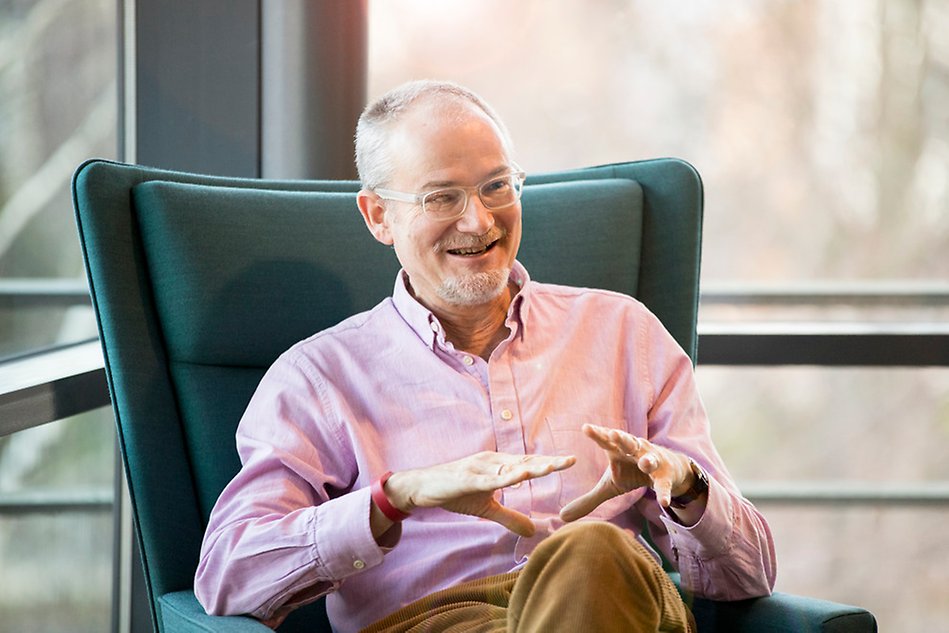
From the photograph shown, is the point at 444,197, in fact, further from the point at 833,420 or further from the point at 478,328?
the point at 833,420

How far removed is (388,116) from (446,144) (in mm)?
120

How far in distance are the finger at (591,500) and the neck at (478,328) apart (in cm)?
33

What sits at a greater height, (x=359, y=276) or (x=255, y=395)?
(x=359, y=276)

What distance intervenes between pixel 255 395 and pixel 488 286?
0.39 m

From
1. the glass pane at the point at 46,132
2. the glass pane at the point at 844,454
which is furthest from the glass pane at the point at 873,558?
the glass pane at the point at 46,132

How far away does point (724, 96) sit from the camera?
2.68 meters

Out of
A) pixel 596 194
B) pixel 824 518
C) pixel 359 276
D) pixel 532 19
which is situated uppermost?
pixel 532 19

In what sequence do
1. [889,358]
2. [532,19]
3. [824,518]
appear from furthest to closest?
[824,518] → [532,19] → [889,358]

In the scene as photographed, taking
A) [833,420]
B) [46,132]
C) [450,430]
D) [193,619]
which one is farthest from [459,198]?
[833,420]

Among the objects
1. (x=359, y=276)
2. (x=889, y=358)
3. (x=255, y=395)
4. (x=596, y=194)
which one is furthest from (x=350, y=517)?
(x=889, y=358)

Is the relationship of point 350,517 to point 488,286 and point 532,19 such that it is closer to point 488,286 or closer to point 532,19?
point 488,286

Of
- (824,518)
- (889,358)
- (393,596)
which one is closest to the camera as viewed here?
(393,596)

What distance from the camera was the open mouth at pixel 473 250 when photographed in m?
1.62

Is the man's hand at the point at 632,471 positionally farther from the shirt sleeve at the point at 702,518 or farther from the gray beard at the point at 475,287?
the gray beard at the point at 475,287
